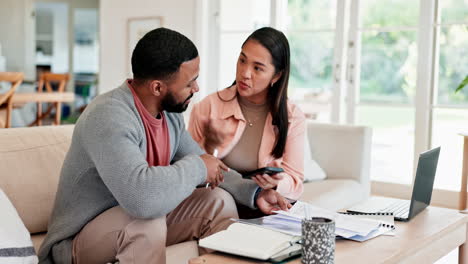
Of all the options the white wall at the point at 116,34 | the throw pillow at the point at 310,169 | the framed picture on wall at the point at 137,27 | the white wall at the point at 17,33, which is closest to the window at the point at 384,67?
the framed picture on wall at the point at 137,27

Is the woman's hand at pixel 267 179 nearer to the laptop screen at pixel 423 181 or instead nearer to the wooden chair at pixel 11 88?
the laptop screen at pixel 423 181

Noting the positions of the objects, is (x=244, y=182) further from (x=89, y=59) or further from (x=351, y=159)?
(x=89, y=59)

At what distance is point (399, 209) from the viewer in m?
2.23

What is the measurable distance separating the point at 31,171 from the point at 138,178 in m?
0.63

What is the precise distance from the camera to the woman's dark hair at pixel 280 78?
236 cm

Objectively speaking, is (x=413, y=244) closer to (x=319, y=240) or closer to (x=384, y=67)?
(x=319, y=240)

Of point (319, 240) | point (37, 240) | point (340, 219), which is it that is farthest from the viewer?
point (37, 240)

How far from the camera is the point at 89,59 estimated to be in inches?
468

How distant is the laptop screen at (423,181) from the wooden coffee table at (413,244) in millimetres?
39

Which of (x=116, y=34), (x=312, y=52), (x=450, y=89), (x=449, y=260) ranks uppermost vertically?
(x=116, y=34)

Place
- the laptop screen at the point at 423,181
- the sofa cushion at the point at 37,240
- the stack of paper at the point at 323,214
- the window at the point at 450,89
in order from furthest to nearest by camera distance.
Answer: the window at the point at 450,89 → the laptop screen at the point at 423,181 → the sofa cushion at the point at 37,240 → the stack of paper at the point at 323,214

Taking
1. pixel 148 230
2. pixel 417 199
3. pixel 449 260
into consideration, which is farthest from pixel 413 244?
pixel 449 260

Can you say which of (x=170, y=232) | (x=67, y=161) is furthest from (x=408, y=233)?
(x=67, y=161)

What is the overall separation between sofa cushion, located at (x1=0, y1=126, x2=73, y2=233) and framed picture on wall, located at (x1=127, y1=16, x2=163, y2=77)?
429cm
